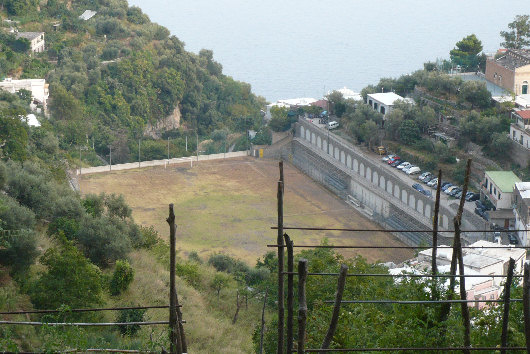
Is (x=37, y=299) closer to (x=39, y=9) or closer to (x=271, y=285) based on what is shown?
(x=271, y=285)

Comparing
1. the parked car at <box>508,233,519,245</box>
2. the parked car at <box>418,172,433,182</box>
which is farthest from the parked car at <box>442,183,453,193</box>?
the parked car at <box>508,233,519,245</box>

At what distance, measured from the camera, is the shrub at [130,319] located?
54.3 ft

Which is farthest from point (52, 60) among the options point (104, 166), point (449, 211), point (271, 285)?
point (271, 285)

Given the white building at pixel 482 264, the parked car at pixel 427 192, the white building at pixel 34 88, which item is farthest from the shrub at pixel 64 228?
the white building at pixel 34 88

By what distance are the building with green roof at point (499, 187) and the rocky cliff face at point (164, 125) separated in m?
21.9

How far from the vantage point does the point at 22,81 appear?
4031 cm

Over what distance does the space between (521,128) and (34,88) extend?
22195mm

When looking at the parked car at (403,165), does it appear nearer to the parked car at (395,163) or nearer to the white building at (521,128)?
the parked car at (395,163)

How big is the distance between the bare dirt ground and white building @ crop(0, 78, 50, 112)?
5048 millimetres

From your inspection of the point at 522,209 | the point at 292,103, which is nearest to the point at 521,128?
the point at 522,209

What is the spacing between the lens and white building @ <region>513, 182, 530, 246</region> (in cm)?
2734

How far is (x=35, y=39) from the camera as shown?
152ft

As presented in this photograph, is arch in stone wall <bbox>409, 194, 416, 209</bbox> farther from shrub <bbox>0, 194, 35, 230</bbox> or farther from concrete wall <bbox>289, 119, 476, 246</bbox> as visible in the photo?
shrub <bbox>0, 194, 35, 230</bbox>

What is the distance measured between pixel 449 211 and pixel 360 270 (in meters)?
13.0
